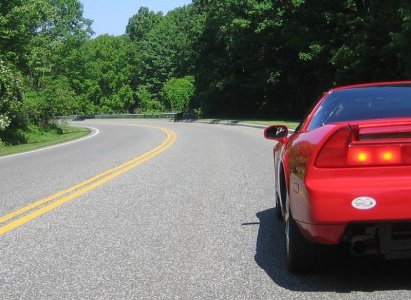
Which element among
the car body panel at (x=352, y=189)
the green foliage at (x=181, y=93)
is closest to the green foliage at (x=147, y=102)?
the green foliage at (x=181, y=93)

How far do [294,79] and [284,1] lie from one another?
9025mm

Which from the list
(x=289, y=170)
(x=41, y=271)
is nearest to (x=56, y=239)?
(x=41, y=271)

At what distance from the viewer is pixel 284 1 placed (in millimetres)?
41312

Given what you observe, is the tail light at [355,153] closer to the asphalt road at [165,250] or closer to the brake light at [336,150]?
the brake light at [336,150]

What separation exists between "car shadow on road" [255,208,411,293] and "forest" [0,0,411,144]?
67.6 ft

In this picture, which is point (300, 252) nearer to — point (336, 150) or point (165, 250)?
point (336, 150)

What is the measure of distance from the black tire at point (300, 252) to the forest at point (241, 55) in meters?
21.1

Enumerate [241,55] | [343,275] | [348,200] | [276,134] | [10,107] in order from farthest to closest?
1. [241,55]
2. [10,107]
3. [276,134]
4. [343,275]
5. [348,200]

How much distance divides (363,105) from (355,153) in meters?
1.21

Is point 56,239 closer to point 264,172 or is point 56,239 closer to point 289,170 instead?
point 289,170

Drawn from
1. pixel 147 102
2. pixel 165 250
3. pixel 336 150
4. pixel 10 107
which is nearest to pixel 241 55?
pixel 10 107

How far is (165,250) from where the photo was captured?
5227mm

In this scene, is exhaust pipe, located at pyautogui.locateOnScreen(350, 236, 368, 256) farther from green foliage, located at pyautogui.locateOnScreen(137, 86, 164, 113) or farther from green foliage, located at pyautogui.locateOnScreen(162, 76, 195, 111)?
green foliage, located at pyautogui.locateOnScreen(137, 86, 164, 113)

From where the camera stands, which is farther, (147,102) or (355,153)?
(147,102)
